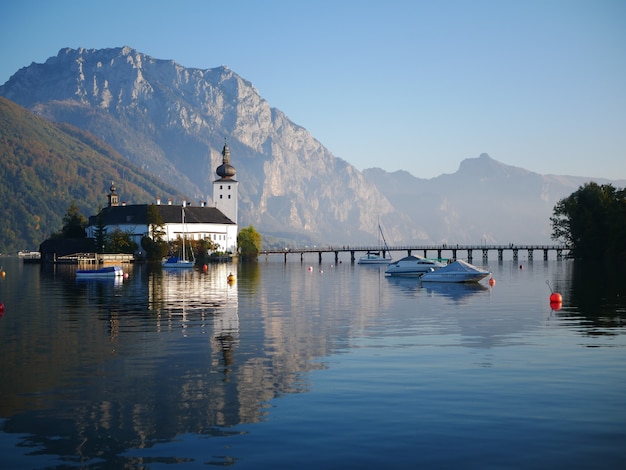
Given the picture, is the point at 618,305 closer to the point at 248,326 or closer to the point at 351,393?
the point at 248,326

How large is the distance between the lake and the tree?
112983 mm

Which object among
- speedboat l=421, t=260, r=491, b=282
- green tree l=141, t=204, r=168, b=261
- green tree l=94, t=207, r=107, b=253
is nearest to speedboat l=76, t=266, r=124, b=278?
speedboat l=421, t=260, r=491, b=282

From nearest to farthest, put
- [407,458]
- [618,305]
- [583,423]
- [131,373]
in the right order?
[407,458] → [583,423] → [131,373] → [618,305]

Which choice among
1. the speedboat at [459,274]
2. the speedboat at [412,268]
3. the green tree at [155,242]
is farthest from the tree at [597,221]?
the green tree at [155,242]

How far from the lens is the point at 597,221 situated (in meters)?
174

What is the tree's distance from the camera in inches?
6196

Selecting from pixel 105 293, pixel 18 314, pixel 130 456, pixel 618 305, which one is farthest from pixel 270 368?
pixel 105 293

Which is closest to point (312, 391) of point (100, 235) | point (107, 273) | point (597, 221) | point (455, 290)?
point (455, 290)

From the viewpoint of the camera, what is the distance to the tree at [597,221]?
157 metres

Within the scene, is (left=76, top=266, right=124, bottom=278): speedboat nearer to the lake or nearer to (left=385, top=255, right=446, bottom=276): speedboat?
(left=385, top=255, right=446, bottom=276): speedboat

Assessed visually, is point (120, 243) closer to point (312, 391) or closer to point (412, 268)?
point (412, 268)

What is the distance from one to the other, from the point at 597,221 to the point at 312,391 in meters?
160

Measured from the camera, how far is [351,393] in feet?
86.1

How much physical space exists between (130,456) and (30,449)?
2716 mm
